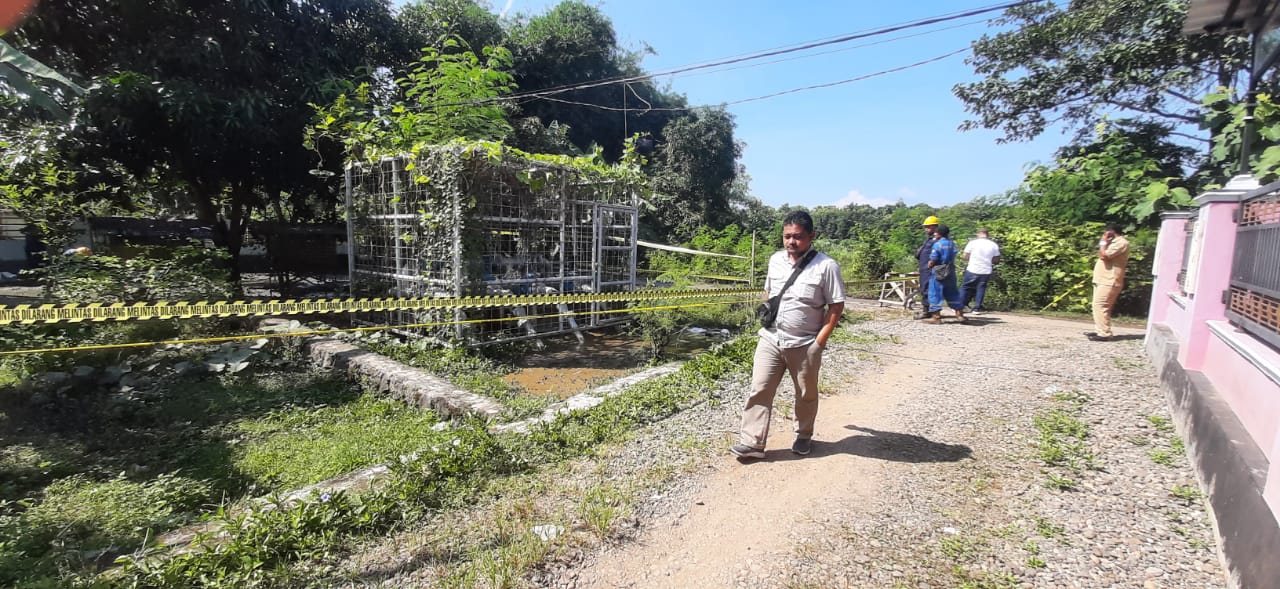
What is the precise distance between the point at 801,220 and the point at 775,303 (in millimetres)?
546

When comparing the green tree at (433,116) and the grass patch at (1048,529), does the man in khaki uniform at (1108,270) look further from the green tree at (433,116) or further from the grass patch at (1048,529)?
the green tree at (433,116)

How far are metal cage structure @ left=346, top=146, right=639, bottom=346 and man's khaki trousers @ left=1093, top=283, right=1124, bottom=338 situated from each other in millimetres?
6632

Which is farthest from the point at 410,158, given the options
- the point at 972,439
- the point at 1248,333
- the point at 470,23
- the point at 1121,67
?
the point at 1121,67

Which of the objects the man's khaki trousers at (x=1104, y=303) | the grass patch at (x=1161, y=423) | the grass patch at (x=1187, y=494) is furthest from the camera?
the man's khaki trousers at (x=1104, y=303)

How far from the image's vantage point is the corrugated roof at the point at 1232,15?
173 inches

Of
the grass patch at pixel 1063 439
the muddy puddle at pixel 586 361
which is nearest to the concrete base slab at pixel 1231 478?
the grass patch at pixel 1063 439

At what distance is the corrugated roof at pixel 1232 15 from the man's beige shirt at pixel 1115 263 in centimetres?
254

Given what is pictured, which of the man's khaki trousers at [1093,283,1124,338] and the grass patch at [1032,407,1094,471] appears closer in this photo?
the grass patch at [1032,407,1094,471]

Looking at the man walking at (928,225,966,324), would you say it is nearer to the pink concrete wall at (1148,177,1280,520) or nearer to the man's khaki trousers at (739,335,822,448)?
the pink concrete wall at (1148,177,1280,520)

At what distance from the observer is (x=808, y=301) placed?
338cm

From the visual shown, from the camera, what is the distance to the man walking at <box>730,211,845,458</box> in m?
3.38

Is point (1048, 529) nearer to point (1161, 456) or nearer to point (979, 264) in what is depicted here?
point (1161, 456)

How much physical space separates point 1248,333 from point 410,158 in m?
8.13

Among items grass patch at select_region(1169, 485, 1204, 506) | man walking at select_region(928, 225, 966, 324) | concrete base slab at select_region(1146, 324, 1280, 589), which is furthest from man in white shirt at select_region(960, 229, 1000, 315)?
grass patch at select_region(1169, 485, 1204, 506)
